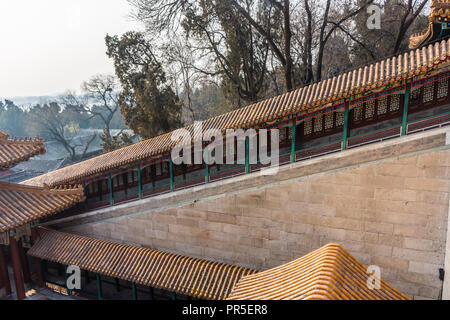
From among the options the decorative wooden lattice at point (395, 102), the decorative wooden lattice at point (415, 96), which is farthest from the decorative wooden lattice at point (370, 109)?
the decorative wooden lattice at point (415, 96)

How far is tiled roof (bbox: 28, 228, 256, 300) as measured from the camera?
7.70 meters

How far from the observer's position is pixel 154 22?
14742mm

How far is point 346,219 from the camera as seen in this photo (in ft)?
25.5

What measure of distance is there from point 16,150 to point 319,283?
8411mm

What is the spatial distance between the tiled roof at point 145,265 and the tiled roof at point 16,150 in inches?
113

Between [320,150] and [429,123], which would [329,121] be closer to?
[320,150]

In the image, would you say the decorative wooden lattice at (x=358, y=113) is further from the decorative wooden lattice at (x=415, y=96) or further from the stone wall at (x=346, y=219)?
the stone wall at (x=346, y=219)

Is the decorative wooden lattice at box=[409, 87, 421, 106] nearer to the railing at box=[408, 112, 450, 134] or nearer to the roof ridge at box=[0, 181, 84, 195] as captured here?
the railing at box=[408, 112, 450, 134]

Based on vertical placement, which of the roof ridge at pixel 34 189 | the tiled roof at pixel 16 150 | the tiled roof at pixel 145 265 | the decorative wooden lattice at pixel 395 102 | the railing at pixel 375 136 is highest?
the decorative wooden lattice at pixel 395 102

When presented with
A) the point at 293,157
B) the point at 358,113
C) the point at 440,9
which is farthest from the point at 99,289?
the point at 440,9

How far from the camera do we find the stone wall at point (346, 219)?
23.3ft

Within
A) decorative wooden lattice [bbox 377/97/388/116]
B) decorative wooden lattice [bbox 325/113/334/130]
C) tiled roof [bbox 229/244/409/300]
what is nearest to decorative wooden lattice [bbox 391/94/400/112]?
decorative wooden lattice [bbox 377/97/388/116]

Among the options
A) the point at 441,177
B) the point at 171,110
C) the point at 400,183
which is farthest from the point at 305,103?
the point at 171,110

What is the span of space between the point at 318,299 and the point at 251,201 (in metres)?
4.34
